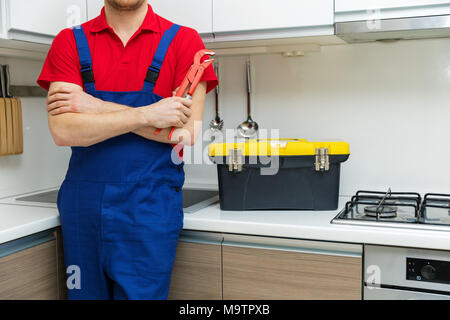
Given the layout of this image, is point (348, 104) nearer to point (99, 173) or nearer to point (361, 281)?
point (361, 281)

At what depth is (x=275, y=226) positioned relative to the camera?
57.3 inches

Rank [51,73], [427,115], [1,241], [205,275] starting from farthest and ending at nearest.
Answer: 1. [427,115]
2. [205,275]
3. [51,73]
4. [1,241]

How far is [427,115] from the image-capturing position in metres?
1.83

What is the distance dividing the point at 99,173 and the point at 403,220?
85cm

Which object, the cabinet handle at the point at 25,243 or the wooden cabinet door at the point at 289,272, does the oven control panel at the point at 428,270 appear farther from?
the cabinet handle at the point at 25,243

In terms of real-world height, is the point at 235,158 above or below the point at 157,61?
below

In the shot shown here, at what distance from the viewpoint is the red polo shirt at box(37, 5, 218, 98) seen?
1.44 m

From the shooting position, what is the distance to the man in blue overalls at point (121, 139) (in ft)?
4.57

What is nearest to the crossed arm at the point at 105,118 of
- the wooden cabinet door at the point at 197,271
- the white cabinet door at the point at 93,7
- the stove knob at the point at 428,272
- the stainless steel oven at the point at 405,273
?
the wooden cabinet door at the point at 197,271

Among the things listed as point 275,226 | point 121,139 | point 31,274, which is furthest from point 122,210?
point 275,226

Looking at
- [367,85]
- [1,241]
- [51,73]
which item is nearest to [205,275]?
[1,241]

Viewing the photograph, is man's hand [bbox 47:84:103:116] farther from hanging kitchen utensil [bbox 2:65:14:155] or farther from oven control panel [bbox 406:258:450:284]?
oven control panel [bbox 406:258:450:284]

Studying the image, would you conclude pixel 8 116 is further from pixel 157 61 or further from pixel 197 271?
pixel 197 271

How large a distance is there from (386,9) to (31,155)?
142 cm
